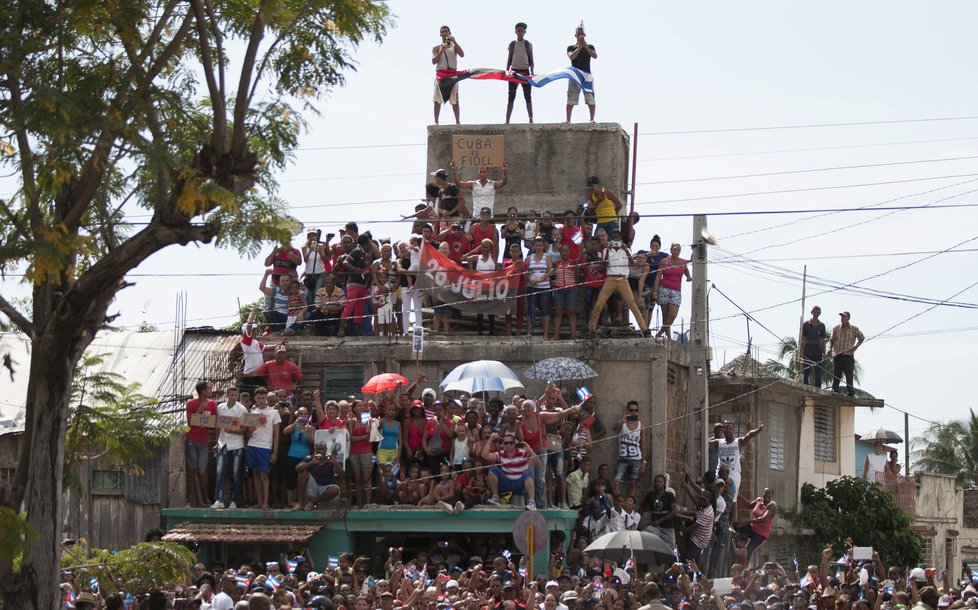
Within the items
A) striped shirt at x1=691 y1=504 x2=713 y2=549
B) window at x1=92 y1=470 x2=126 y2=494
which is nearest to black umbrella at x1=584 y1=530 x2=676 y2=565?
striped shirt at x1=691 y1=504 x2=713 y2=549

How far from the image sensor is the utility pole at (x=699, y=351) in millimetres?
24453

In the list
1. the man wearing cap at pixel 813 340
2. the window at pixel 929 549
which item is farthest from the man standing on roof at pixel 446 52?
the window at pixel 929 549

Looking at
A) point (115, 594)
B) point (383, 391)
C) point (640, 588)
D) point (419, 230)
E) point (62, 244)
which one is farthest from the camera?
point (419, 230)

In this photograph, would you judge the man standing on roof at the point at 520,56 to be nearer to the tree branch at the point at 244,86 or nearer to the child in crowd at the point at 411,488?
the child in crowd at the point at 411,488

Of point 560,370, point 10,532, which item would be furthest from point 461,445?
point 10,532

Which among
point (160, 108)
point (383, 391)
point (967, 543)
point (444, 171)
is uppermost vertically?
point (444, 171)

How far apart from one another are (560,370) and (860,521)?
8.64 meters

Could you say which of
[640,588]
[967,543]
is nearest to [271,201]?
[640,588]

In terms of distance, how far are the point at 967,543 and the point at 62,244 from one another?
37180 millimetres

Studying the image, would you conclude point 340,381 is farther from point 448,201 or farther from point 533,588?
point 533,588

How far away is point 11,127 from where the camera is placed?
35.2ft

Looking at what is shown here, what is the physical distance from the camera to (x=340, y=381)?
1006 inches

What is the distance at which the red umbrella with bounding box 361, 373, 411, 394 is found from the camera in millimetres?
22766

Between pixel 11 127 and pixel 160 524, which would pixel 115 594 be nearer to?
pixel 11 127
